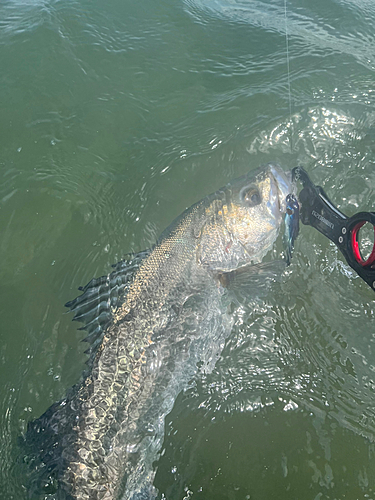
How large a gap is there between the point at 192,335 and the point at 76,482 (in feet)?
4.73

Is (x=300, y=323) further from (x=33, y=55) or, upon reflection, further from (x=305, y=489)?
(x=33, y=55)

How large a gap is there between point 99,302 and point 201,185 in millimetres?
2156

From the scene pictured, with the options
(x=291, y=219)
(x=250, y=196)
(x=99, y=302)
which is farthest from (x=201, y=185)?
(x=99, y=302)

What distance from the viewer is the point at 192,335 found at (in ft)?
11.8

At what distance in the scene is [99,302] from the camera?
3.32m

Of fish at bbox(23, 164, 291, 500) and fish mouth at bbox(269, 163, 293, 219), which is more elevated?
fish mouth at bbox(269, 163, 293, 219)

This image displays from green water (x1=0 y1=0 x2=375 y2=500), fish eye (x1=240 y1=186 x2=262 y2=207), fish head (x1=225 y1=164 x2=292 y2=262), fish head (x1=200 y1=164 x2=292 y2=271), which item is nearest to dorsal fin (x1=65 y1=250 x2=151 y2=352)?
green water (x1=0 y1=0 x2=375 y2=500)

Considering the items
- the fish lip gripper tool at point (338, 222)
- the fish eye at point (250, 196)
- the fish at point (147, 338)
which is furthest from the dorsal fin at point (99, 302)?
the fish lip gripper tool at point (338, 222)

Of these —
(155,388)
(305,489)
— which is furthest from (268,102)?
(305,489)

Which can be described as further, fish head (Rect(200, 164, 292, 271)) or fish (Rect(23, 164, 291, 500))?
fish head (Rect(200, 164, 292, 271))

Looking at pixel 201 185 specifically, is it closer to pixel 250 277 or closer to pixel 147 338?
pixel 250 277

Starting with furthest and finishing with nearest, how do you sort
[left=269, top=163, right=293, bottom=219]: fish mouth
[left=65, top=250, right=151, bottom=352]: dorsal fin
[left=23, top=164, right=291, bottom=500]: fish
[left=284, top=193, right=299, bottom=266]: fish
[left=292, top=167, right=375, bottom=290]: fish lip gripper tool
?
[left=269, top=163, right=293, bottom=219]: fish mouth
[left=65, top=250, right=151, bottom=352]: dorsal fin
[left=284, top=193, right=299, bottom=266]: fish
[left=23, top=164, right=291, bottom=500]: fish
[left=292, top=167, right=375, bottom=290]: fish lip gripper tool

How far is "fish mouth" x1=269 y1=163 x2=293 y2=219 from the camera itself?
3.37 metres

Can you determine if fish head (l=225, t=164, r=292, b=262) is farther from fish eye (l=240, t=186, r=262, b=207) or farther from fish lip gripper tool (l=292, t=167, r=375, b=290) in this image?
fish lip gripper tool (l=292, t=167, r=375, b=290)
